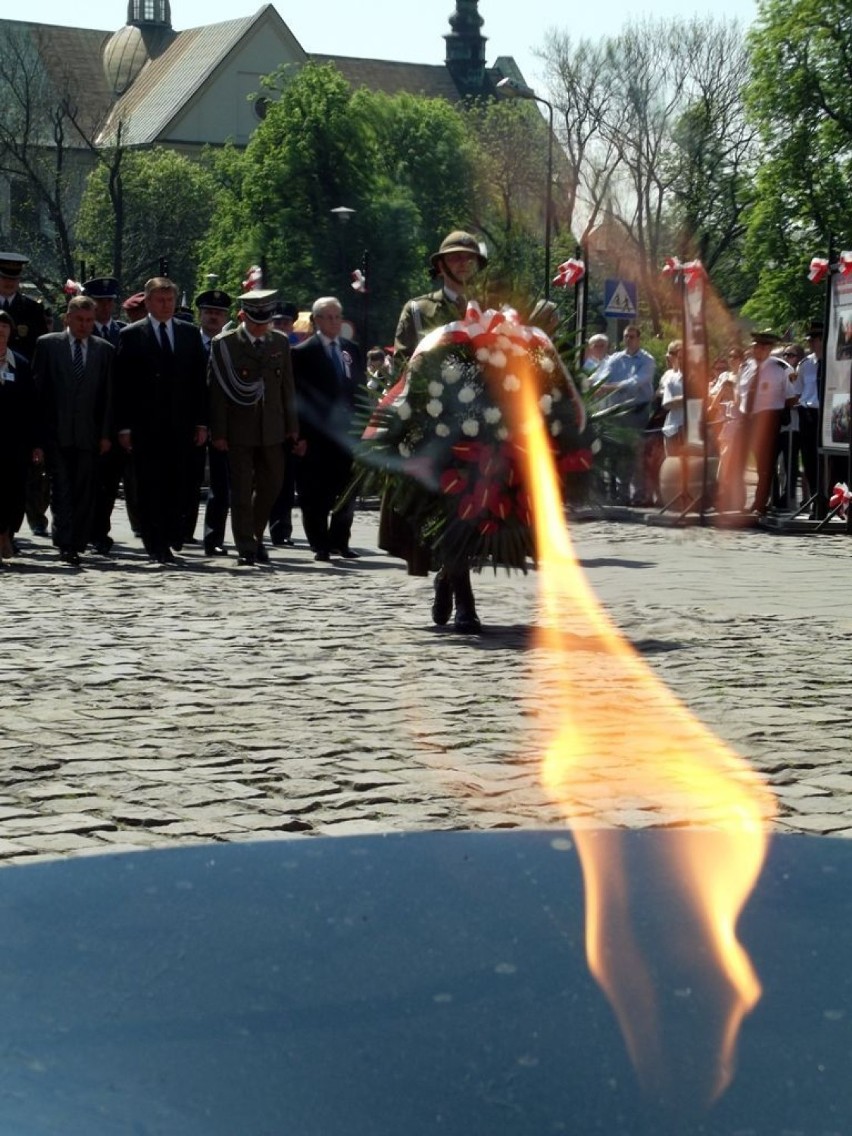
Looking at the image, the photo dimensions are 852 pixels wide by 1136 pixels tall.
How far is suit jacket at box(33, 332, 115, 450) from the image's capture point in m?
15.4

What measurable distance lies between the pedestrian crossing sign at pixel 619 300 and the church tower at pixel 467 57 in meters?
Answer: 100

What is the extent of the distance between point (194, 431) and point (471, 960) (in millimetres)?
11515

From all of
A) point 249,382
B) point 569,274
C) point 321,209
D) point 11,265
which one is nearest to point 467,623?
point 249,382

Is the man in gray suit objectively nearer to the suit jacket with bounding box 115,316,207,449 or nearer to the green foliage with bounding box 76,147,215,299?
the suit jacket with bounding box 115,316,207,449

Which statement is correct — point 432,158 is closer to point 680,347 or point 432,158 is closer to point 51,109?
point 51,109

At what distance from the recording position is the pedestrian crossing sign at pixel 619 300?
2778 centimetres

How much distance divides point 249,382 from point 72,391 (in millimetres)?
1304

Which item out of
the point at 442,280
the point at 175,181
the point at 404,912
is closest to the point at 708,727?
the point at 404,912

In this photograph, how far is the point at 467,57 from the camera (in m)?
127

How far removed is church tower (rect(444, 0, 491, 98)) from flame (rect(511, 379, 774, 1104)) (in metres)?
120

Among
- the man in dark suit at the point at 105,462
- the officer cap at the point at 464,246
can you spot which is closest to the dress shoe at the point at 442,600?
the officer cap at the point at 464,246

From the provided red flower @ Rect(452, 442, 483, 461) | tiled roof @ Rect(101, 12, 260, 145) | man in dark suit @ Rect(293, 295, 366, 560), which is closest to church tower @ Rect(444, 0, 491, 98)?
tiled roof @ Rect(101, 12, 260, 145)

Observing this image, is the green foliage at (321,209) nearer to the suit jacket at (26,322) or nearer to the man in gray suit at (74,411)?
A: the suit jacket at (26,322)

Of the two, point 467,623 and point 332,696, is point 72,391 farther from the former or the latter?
point 332,696
